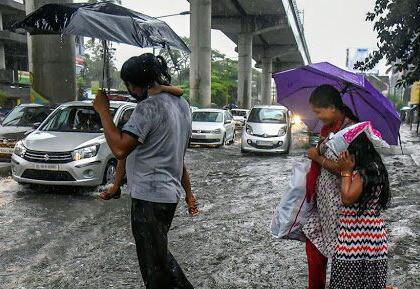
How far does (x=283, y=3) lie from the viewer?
3706 centimetres

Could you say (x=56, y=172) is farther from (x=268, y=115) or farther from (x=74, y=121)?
(x=268, y=115)

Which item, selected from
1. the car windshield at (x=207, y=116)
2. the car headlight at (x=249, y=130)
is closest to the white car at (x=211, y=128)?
the car windshield at (x=207, y=116)

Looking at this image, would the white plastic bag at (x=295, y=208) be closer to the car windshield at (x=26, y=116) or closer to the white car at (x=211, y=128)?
the car windshield at (x=26, y=116)

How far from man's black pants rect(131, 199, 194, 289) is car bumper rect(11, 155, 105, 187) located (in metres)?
5.09

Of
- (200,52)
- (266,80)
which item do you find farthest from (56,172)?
(266,80)

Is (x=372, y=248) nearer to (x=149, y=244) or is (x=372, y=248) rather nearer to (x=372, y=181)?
(x=372, y=181)

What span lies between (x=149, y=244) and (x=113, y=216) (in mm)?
3978

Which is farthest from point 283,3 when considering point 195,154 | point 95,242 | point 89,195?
point 95,242

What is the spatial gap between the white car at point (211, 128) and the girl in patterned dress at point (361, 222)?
47.2 feet

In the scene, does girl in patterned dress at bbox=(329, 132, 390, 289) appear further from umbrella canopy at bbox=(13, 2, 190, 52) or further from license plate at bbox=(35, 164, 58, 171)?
license plate at bbox=(35, 164, 58, 171)

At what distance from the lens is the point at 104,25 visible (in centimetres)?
636

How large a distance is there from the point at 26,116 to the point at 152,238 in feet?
30.9

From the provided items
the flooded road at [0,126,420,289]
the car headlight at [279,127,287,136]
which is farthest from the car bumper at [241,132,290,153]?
the flooded road at [0,126,420,289]

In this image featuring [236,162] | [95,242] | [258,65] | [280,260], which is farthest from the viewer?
[258,65]
